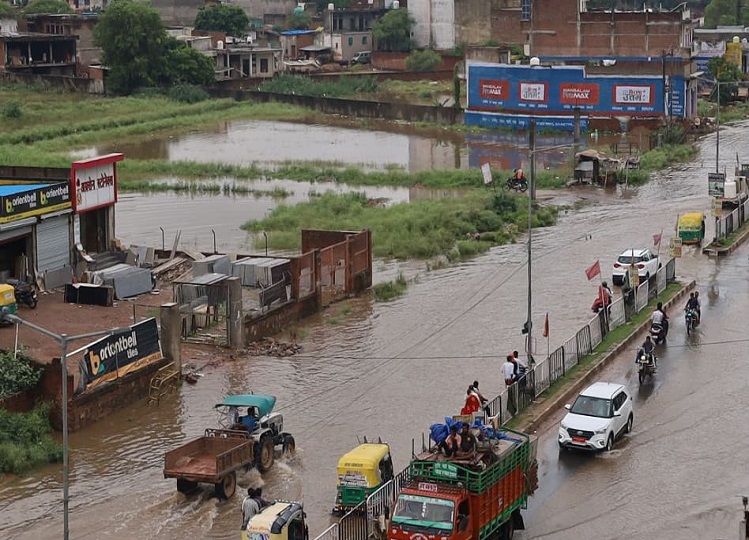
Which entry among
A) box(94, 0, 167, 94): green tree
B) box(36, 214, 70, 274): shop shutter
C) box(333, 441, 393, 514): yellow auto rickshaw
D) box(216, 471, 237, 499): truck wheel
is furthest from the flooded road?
box(94, 0, 167, 94): green tree

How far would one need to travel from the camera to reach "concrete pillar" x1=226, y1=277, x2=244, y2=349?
38.2 m

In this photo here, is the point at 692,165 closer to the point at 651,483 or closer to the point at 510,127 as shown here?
the point at 510,127

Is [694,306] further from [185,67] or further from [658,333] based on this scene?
[185,67]

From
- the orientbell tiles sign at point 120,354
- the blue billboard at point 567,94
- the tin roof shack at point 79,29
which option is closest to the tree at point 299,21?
the tin roof shack at point 79,29

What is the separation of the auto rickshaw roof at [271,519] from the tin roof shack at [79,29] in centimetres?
10246

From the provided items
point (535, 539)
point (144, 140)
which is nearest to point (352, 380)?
point (535, 539)

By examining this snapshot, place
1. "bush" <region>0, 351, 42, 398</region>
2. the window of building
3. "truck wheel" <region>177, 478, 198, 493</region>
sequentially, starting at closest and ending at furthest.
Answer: "truck wheel" <region>177, 478, 198, 493</region> < "bush" <region>0, 351, 42, 398</region> < the window of building

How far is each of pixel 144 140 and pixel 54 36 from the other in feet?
102

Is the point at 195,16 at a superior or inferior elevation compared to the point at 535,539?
superior

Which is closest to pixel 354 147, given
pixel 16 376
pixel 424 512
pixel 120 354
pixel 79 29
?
pixel 79 29

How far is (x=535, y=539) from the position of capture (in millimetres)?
25250

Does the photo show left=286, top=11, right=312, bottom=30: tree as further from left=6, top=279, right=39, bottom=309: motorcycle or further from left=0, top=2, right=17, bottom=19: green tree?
left=6, top=279, right=39, bottom=309: motorcycle

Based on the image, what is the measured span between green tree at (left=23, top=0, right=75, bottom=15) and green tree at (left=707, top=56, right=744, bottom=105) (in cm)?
7393

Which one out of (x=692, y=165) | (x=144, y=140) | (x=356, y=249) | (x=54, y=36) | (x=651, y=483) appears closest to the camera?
(x=651, y=483)
